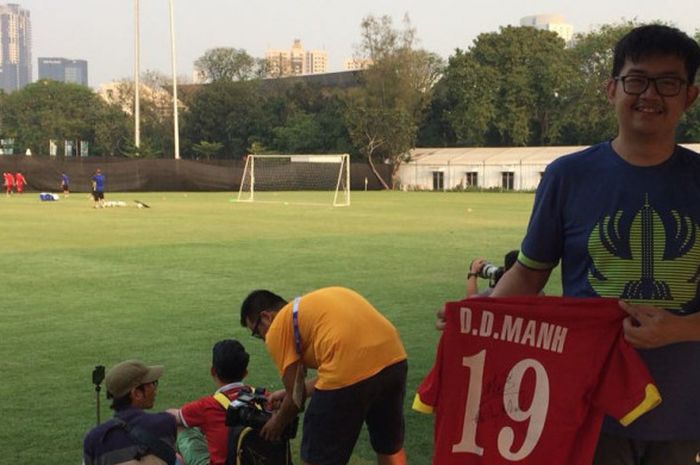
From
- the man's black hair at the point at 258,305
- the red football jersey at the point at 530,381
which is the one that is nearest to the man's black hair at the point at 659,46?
the red football jersey at the point at 530,381

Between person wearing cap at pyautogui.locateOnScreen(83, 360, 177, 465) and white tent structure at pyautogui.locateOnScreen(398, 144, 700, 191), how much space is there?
54.9 m

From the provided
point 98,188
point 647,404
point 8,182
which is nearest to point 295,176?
point 8,182

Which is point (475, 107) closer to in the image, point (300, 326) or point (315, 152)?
point (315, 152)

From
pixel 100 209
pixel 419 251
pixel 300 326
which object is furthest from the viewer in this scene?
pixel 100 209

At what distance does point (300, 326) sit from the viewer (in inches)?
146

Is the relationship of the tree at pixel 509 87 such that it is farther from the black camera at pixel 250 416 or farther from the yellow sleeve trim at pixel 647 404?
the yellow sleeve trim at pixel 647 404

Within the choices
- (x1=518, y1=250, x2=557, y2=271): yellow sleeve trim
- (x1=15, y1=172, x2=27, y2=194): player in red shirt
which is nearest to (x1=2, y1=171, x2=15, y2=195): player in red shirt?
(x1=15, y1=172, x2=27, y2=194): player in red shirt

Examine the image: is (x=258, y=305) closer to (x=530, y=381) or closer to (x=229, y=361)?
(x=229, y=361)

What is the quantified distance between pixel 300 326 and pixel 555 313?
5.16 feet

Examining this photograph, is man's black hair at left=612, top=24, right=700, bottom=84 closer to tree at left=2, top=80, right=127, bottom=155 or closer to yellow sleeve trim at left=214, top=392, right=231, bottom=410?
yellow sleeve trim at left=214, top=392, right=231, bottom=410

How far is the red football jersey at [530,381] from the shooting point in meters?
2.31

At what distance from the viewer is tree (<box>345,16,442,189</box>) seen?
206 ft

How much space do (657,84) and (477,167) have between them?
197 ft

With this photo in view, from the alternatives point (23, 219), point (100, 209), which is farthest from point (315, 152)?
point (23, 219)
